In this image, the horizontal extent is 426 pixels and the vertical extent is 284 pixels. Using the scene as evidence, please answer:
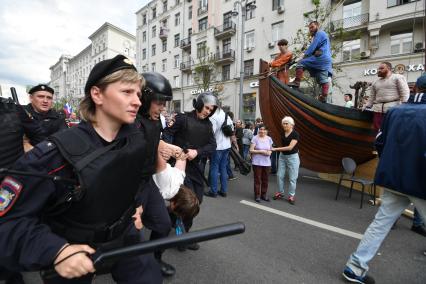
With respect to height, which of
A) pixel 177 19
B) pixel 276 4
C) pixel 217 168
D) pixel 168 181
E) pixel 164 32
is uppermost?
pixel 177 19

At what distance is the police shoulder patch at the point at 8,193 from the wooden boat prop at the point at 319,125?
6.01 m

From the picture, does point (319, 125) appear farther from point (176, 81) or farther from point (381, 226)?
point (176, 81)

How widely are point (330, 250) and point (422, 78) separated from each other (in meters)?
2.08

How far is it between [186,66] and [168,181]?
3338cm

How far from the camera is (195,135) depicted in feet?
11.5

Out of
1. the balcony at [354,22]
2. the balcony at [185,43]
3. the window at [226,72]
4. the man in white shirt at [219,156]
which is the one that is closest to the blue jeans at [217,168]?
the man in white shirt at [219,156]

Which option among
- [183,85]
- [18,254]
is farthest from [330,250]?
[183,85]

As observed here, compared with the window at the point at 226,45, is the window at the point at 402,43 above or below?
below

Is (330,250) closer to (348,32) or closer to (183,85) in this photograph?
(348,32)

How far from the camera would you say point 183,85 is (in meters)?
35.0

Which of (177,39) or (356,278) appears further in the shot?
(177,39)

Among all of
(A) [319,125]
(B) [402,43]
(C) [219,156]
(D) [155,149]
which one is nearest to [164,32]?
(B) [402,43]

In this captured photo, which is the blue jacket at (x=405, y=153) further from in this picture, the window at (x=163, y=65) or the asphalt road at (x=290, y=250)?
the window at (x=163, y=65)

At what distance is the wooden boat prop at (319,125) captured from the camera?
616 centimetres
